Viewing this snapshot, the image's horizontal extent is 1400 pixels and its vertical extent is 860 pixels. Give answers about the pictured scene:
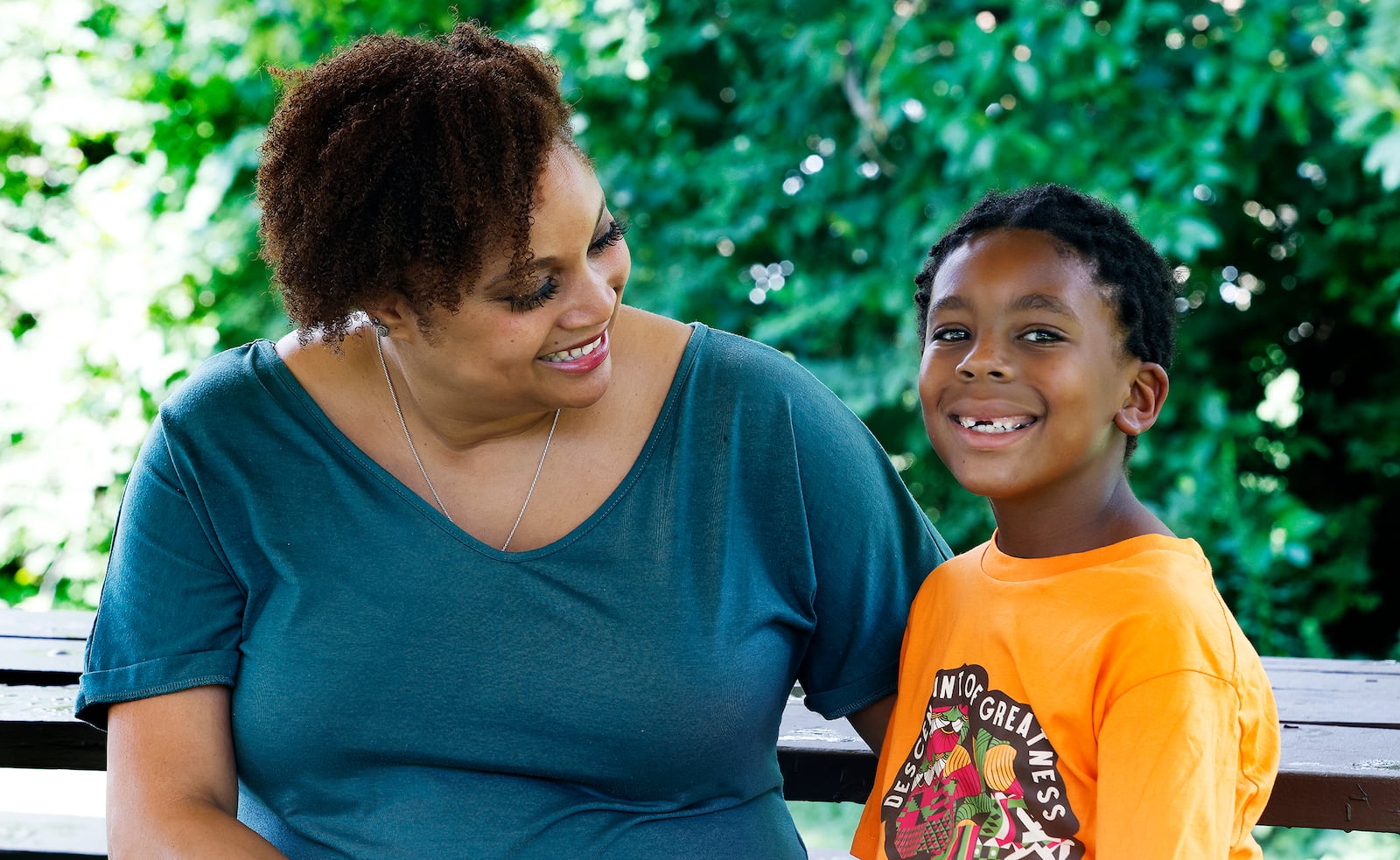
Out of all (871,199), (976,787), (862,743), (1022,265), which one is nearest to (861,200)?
(871,199)

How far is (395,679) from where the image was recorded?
151cm

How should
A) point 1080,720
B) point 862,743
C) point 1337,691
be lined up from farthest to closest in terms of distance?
point 1337,691 < point 862,743 < point 1080,720

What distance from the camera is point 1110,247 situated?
1.44 meters

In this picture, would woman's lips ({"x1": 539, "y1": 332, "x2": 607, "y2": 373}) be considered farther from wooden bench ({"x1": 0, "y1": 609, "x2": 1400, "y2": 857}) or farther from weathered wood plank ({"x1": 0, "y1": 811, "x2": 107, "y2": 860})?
weathered wood plank ({"x1": 0, "y1": 811, "x2": 107, "y2": 860})

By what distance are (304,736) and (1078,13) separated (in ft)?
8.47

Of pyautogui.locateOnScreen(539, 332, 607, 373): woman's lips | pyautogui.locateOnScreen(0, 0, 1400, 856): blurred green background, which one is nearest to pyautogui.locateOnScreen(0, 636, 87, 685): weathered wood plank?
pyautogui.locateOnScreen(539, 332, 607, 373): woman's lips

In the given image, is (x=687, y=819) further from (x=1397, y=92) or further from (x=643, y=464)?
(x=1397, y=92)

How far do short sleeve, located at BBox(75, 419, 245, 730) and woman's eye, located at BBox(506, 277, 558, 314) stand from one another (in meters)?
0.47

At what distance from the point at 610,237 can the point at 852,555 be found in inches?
18.3

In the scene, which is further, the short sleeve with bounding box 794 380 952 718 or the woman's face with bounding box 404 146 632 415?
the short sleeve with bounding box 794 380 952 718

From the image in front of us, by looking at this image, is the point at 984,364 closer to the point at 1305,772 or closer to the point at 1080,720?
the point at 1080,720

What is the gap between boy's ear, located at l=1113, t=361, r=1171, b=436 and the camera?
1454 mm

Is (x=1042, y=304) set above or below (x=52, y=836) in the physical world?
above

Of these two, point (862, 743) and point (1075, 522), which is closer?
point (1075, 522)
